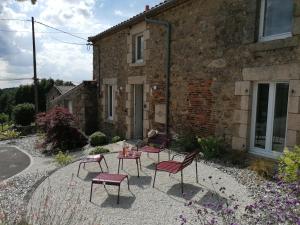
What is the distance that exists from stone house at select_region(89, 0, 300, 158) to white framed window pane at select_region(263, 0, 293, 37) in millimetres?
21

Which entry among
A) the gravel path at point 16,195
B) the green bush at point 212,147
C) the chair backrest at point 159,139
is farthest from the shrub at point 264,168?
the gravel path at point 16,195

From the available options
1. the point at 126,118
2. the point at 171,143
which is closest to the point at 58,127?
the point at 126,118

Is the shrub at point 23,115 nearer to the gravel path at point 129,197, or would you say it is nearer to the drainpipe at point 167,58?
the drainpipe at point 167,58

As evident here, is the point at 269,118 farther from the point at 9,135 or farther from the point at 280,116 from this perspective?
the point at 9,135

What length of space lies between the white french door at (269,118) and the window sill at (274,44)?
0.81m

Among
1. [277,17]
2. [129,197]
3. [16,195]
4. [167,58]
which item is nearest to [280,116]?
[277,17]

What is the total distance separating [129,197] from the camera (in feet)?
16.6

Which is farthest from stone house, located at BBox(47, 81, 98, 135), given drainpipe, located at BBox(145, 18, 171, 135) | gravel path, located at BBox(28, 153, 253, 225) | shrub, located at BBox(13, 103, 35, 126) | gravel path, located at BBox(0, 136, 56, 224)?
shrub, located at BBox(13, 103, 35, 126)

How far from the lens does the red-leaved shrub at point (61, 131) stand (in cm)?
1206

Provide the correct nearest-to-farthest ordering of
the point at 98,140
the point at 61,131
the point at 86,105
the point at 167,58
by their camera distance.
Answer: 1. the point at 167,58
2. the point at 98,140
3. the point at 61,131
4. the point at 86,105

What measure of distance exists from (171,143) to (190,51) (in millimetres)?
3000

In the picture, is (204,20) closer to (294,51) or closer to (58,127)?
(294,51)

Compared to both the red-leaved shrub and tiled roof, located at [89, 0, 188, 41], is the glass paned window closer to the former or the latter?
tiled roof, located at [89, 0, 188, 41]

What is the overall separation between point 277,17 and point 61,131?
947 centimetres
